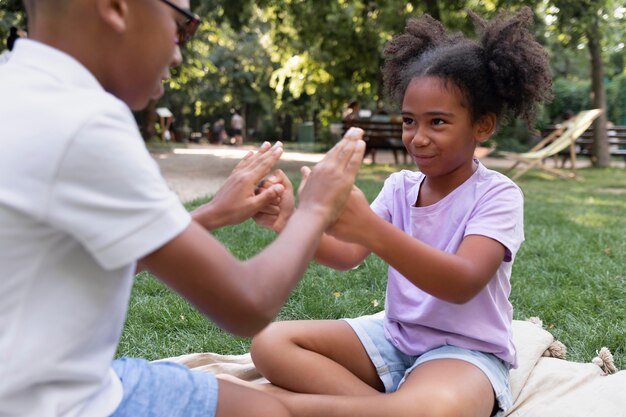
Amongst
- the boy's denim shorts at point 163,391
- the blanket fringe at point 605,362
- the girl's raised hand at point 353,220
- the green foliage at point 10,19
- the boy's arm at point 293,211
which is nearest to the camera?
the boy's denim shorts at point 163,391

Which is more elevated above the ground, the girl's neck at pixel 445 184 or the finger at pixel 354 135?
the finger at pixel 354 135

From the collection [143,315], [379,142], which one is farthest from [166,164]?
[143,315]

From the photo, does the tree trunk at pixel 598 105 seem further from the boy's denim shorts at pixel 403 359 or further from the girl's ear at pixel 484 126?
the boy's denim shorts at pixel 403 359

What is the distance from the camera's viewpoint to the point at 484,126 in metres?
2.25

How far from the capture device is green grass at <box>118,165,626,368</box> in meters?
3.09

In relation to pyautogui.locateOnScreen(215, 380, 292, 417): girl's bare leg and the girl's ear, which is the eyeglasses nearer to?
pyautogui.locateOnScreen(215, 380, 292, 417): girl's bare leg

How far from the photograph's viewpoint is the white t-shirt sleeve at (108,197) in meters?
1.05

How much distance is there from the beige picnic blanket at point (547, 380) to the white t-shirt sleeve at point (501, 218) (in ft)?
2.11

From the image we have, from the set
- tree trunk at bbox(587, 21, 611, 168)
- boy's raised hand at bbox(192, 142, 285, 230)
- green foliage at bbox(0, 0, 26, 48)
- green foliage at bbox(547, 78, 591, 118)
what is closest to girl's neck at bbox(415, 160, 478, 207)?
boy's raised hand at bbox(192, 142, 285, 230)

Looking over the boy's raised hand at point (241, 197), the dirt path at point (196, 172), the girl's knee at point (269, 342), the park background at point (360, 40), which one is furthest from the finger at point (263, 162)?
the dirt path at point (196, 172)

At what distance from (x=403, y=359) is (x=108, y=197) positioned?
4.96 ft

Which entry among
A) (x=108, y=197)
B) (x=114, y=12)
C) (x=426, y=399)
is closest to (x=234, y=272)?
(x=108, y=197)

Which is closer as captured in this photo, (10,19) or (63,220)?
(63,220)

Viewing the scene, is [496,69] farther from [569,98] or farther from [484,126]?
[569,98]
